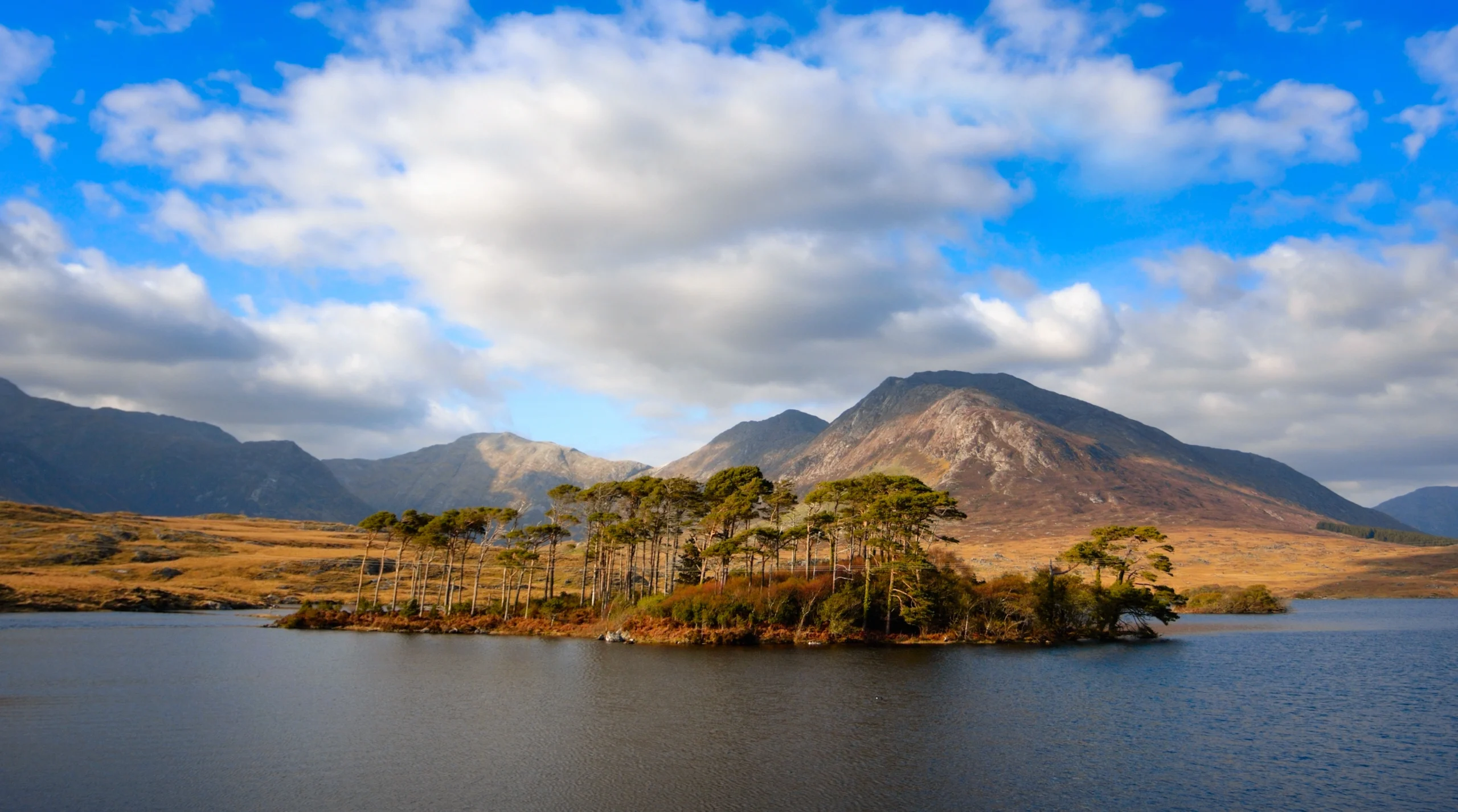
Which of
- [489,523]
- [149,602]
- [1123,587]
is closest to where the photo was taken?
[1123,587]

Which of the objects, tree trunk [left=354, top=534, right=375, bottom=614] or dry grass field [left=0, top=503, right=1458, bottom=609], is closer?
tree trunk [left=354, top=534, right=375, bottom=614]

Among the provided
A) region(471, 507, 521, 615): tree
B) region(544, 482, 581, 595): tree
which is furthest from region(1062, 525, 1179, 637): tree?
region(471, 507, 521, 615): tree

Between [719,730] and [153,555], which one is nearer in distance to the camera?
[719,730]

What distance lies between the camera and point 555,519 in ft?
323

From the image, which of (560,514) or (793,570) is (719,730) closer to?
(560,514)

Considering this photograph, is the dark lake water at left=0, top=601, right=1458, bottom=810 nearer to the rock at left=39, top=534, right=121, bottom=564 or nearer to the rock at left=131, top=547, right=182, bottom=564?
the rock at left=39, top=534, right=121, bottom=564

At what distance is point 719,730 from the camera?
38.5 m

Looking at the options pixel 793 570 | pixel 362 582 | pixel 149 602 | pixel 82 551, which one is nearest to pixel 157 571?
pixel 82 551

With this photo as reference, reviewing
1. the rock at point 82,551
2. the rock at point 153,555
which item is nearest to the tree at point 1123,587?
the rock at point 153,555

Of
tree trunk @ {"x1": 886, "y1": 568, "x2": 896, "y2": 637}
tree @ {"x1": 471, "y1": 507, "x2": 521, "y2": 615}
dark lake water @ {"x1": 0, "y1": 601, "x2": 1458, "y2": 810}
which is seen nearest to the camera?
dark lake water @ {"x1": 0, "y1": 601, "x2": 1458, "y2": 810}

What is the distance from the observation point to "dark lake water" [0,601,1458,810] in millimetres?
28516

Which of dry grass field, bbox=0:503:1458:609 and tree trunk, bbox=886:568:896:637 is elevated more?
tree trunk, bbox=886:568:896:637

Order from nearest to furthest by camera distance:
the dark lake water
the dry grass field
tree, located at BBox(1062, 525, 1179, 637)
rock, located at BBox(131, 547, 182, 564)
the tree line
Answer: the dark lake water < the tree line < tree, located at BBox(1062, 525, 1179, 637) < the dry grass field < rock, located at BBox(131, 547, 182, 564)

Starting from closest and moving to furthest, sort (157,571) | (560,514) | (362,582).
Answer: (560,514), (362,582), (157,571)
